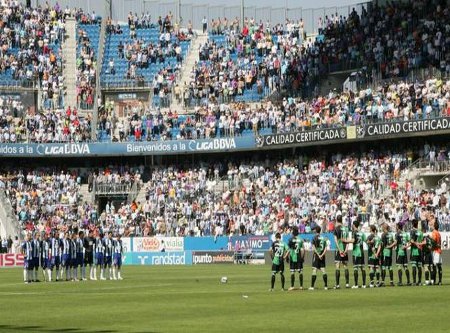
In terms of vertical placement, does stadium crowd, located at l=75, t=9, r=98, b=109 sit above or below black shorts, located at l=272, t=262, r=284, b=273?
above

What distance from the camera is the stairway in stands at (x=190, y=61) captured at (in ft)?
263

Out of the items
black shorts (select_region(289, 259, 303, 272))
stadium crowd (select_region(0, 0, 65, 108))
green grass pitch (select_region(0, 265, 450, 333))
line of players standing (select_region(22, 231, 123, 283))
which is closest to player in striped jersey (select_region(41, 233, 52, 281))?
line of players standing (select_region(22, 231, 123, 283))

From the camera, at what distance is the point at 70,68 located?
273 feet

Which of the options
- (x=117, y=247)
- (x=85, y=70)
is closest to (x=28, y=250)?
(x=117, y=247)

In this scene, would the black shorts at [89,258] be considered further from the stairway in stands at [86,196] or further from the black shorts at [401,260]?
the stairway in stands at [86,196]

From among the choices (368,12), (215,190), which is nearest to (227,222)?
(215,190)

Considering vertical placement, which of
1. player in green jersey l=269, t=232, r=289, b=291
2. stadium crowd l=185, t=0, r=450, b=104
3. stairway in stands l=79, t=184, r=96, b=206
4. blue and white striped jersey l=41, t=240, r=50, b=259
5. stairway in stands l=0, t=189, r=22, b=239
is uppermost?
stadium crowd l=185, t=0, r=450, b=104

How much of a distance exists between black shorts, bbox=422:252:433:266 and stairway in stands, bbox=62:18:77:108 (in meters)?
49.2

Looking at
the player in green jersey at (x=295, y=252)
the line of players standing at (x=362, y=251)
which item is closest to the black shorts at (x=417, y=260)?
the line of players standing at (x=362, y=251)

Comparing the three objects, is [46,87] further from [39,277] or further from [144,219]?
[39,277]

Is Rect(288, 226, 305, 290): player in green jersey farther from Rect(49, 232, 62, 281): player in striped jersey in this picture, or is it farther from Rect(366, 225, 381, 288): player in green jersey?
Rect(49, 232, 62, 281): player in striped jersey

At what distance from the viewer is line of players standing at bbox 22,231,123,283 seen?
44906 mm

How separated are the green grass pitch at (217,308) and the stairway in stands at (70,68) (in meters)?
42.5

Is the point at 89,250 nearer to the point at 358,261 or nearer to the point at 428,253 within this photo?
the point at 358,261
